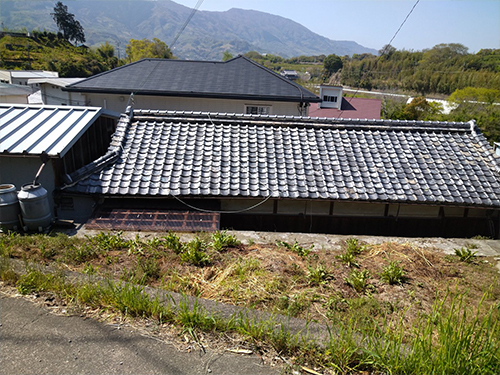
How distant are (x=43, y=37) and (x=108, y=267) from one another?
90.0 metres

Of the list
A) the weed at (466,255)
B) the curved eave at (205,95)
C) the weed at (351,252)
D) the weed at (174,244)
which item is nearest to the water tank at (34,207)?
the weed at (174,244)

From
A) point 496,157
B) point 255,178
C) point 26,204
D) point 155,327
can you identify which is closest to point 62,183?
point 26,204

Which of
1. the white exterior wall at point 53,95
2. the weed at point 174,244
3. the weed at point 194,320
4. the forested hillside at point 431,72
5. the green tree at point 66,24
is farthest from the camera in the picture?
the green tree at point 66,24

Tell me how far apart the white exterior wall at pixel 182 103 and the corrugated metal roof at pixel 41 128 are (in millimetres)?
9058

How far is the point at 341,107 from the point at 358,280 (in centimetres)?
3296

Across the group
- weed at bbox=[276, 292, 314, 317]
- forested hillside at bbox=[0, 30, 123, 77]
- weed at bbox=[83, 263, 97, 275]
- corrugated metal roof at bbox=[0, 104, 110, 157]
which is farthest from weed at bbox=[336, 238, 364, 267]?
forested hillside at bbox=[0, 30, 123, 77]

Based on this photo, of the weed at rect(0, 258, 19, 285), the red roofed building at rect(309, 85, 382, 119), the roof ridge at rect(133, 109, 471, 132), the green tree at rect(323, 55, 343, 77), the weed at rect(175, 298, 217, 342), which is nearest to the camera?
the weed at rect(175, 298, 217, 342)

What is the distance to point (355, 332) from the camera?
278 cm

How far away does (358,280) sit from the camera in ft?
12.1

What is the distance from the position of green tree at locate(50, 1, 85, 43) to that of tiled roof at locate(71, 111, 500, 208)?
91571 mm

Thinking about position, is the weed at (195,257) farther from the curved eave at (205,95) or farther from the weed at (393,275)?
the curved eave at (205,95)

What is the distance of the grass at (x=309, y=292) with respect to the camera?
2.51 m

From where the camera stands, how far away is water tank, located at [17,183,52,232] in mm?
4859

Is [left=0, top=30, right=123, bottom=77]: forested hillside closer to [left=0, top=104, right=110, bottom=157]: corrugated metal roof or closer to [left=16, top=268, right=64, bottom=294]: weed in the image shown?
[left=0, top=104, right=110, bottom=157]: corrugated metal roof
